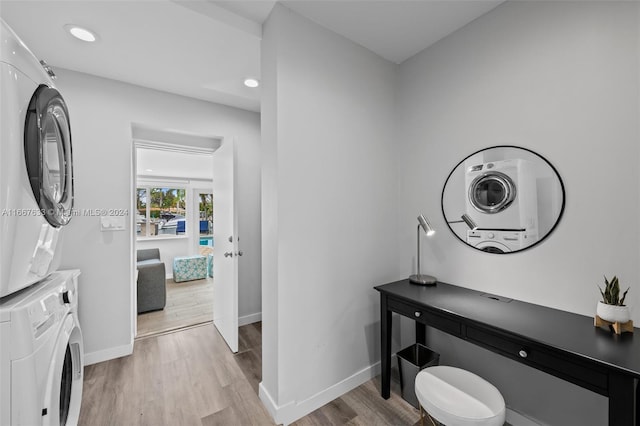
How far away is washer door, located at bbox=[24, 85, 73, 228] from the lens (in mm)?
961

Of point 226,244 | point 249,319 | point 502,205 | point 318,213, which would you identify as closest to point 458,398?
point 502,205

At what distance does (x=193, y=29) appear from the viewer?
1742 millimetres

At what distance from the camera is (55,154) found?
1220mm

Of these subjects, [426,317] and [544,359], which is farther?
[426,317]

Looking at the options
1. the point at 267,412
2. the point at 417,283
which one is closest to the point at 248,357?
the point at 267,412

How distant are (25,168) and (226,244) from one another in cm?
170

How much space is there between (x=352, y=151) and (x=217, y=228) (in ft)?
5.55

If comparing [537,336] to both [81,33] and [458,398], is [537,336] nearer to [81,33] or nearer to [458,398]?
[458,398]

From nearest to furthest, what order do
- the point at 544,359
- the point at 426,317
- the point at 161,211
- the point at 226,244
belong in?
1. the point at 544,359
2. the point at 426,317
3. the point at 226,244
4. the point at 161,211

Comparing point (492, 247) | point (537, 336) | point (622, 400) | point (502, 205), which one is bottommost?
point (622, 400)

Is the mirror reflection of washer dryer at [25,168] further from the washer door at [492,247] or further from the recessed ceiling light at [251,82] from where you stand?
the washer door at [492,247]

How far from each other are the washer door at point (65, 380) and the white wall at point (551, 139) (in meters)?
2.11

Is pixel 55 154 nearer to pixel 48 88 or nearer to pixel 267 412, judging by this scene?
pixel 48 88

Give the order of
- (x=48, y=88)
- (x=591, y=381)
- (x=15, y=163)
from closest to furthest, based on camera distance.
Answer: (x=15, y=163), (x=591, y=381), (x=48, y=88)
